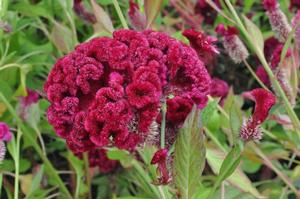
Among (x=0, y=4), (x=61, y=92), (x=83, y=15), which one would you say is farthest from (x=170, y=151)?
(x=83, y=15)

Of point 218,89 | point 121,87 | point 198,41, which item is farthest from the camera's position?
point 218,89

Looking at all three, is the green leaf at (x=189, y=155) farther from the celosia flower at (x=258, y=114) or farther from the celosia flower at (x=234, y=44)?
the celosia flower at (x=234, y=44)

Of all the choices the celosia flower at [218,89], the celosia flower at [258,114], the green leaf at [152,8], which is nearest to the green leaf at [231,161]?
the celosia flower at [258,114]

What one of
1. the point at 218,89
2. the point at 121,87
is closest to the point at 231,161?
the point at 121,87

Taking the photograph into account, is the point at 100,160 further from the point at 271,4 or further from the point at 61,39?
the point at 271,4

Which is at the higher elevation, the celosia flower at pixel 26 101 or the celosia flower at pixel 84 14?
the celosia flower at pixel 84 14
